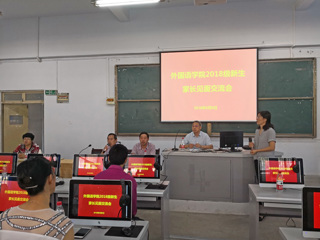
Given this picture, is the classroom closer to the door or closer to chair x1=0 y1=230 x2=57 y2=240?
the door

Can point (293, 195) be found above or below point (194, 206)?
above

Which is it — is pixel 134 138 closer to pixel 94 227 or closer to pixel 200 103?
pixel 200 103

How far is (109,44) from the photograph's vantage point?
565cm

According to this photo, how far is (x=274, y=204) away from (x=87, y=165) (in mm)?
2131

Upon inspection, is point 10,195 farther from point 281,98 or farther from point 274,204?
point 281,98

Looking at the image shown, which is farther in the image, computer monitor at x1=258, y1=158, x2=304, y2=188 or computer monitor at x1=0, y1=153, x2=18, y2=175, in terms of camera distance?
computer monitor at x1=0, y1=153, x2=18, y2=175

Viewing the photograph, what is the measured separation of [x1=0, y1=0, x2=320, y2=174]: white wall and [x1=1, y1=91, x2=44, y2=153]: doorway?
14.8 inches

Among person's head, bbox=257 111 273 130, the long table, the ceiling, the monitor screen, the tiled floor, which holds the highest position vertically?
the ceiling

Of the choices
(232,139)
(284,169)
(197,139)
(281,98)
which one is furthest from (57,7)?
(284,169)

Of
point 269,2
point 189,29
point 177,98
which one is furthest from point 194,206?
point 269,2

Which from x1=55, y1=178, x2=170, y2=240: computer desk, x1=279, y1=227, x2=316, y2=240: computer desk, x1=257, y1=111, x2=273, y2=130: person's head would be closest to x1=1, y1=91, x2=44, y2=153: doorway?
x1=55, y1=178, x2=170, y2=240: computer desk

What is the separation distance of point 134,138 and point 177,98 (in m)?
1.29

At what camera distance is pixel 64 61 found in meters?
5.92

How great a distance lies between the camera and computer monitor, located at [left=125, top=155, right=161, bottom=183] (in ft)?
9.70
